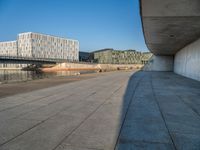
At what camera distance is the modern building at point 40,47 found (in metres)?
94.6

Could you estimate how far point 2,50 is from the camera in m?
108

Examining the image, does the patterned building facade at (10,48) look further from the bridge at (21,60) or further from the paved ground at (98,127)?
the paved ground at (98,127)

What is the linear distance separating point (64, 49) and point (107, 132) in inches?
4485

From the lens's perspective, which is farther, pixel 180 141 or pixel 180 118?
pixel 180 118

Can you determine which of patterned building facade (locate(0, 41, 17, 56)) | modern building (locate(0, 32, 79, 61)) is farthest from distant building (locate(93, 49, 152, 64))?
patterned building facade (locate(0, 41, 17, 56))

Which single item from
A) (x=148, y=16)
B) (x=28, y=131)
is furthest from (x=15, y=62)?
(x=28, y=131)

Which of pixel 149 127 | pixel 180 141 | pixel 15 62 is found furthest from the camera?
pixel 15 62

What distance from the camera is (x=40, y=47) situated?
99.1m

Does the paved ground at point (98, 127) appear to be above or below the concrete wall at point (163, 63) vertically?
below

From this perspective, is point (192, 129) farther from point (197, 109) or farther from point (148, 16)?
point (148, 16)

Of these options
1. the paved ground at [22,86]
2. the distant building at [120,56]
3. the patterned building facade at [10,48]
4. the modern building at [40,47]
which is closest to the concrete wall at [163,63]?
the paved ground at [22,86]

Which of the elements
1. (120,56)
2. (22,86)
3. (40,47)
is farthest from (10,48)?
(22,86)

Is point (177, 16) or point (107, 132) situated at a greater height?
point (177, 16)

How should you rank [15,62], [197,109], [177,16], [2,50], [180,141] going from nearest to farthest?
[180,141]
[197,109]
[177,16]
[15,62]
[2,50]
